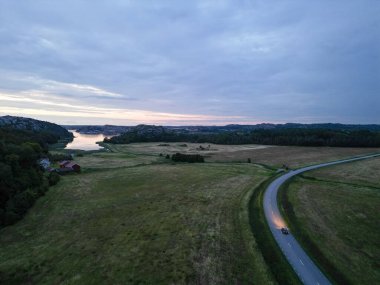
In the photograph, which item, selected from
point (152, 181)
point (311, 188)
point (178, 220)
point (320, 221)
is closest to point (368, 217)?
point (320, 221)

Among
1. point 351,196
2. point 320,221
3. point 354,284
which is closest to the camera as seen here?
point 354,284

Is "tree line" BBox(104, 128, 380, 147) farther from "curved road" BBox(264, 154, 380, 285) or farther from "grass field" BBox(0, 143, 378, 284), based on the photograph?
"curved road" BBox(264, 154, 380, 285)

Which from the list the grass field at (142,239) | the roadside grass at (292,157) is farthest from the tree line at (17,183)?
the roadside grass at (292,157)

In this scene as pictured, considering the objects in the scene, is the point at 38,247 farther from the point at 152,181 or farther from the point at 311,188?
the point at 311,188

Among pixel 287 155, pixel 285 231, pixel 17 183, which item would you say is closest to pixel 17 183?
pixel 17 183

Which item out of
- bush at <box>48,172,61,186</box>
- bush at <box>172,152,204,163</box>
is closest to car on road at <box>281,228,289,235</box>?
bush at <box>48,172,61,186</box>

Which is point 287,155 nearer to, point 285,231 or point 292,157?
point 292,157

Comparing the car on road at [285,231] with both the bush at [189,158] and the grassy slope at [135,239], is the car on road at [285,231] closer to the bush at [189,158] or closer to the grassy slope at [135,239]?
the grassy slope at [135,239]
